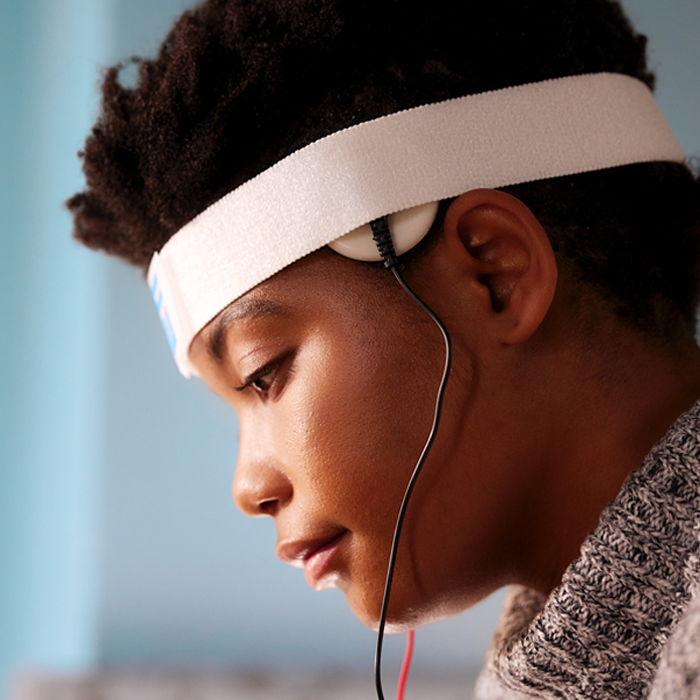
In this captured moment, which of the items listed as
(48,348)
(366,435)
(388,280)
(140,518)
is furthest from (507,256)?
(48,348)

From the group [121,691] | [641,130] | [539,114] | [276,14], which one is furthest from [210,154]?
[121,691]

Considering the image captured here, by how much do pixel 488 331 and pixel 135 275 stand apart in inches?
37.5

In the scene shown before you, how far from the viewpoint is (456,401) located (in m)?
0.69

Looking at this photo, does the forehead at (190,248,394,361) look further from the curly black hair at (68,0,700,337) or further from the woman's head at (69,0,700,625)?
the curly black hair at (68,0,700,337)

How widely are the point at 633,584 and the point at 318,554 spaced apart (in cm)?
30

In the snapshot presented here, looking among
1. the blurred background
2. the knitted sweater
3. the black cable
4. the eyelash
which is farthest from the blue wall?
the knitted sweater

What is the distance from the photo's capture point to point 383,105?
74 centimetres

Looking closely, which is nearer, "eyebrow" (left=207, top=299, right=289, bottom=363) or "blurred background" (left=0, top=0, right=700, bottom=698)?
"eyebrow" (left=207, top=299, right=289, bottom=363)

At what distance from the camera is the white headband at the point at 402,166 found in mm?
696

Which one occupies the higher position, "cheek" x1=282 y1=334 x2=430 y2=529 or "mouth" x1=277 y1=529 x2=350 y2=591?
"cheek" x1=282 y1=334 x2=430 y2=529

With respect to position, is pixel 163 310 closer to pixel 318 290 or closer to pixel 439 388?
pixel 318 290

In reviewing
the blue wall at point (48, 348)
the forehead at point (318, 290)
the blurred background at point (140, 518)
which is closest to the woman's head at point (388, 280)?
the forehead at point (318, 290)

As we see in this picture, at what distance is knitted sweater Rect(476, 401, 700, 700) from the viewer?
60cm

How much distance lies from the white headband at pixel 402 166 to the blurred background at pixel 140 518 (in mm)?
589
